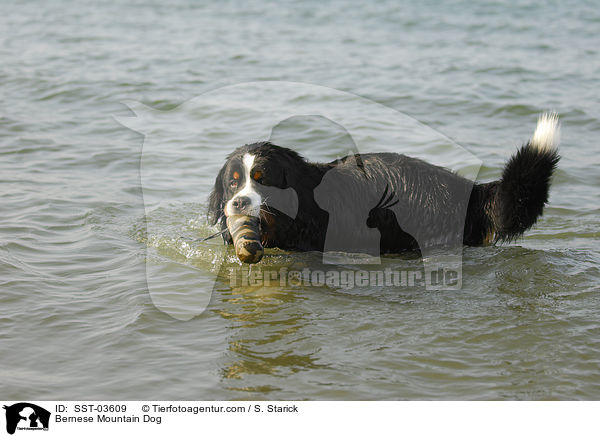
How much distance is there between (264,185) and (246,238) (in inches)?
19.0

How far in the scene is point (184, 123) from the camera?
922 centimetres

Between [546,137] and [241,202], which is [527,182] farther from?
[241,202]

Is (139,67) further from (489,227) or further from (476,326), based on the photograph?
(476,326)

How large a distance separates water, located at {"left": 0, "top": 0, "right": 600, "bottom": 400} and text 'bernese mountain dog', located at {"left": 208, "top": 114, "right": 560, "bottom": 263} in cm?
21

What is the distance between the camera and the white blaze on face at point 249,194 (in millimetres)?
4973

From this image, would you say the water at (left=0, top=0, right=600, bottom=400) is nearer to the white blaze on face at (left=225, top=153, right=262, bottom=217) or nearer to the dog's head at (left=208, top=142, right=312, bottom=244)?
the dog's head at (left=208, top=142, right=312, bottom=244)

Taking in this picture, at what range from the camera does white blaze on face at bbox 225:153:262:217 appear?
16.3 ft

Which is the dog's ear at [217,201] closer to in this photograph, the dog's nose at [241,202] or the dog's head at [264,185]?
the dog's head at [264,185]

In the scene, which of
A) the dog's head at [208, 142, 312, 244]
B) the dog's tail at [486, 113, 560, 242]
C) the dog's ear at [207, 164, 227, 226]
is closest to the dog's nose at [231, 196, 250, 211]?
the dog's head at [208, 142, 312, 244]
